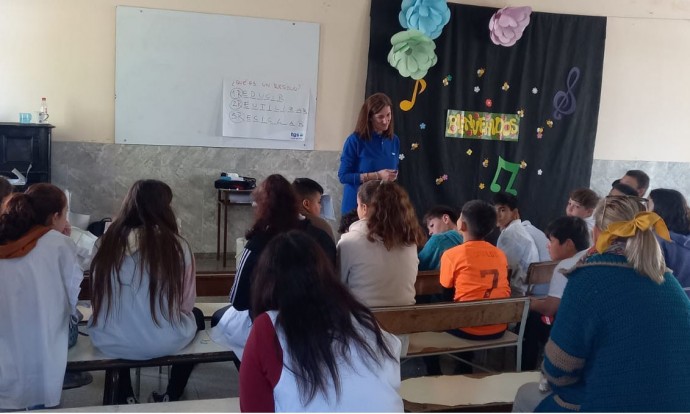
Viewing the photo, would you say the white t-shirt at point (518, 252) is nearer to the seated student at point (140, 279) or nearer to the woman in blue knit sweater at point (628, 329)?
the woman in blue knit sweater at point (628, 329)

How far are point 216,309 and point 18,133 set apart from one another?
298 centimetres

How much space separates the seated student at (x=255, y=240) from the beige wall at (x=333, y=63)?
140 inches

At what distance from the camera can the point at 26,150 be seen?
521cm

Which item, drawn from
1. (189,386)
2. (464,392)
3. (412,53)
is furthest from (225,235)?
(464,392)

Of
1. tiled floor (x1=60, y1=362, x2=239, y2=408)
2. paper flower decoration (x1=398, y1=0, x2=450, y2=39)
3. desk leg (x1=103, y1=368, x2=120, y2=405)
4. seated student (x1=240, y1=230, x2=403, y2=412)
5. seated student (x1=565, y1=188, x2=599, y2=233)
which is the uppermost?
paper flower decoration (x1=398, y1=0, x2=450, y2=39)

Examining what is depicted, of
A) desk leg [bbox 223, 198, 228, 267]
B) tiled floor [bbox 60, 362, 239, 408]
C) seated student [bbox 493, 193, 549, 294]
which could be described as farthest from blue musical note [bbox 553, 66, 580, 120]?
tiled floor [bbox 60, 362, 239, 408]

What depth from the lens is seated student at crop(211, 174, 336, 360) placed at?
96.8 inches

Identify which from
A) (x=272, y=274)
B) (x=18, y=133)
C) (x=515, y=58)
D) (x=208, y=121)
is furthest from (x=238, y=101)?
(x=272, y=274)

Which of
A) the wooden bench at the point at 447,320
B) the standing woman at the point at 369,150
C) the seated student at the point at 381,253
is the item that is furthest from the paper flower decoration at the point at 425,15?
the wooden bench at the point at 447,320

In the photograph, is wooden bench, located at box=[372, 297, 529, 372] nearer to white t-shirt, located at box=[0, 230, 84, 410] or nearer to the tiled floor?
the tiled floor

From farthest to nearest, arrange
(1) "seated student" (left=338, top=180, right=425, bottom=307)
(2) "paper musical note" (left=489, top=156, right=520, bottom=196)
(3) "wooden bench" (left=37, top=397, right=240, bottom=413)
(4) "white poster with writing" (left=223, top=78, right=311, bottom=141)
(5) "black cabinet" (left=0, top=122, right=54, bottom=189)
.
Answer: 1. (2) "paper musical note" (left=489, top=156, right=520, bottom=196)
2. (4) "white poster with writing" (left=223, top=78, right=311, bottom=141)
3. (5) "black cabinet" (left=0, top=122, right=54, bottom=189)
4. (1) "seated student" (left=338, top=180, right=425, bottom=307)
5. (3) "wooden bench" (left=37, top=397, right=240, bottom=413)

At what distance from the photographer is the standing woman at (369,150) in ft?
14.4

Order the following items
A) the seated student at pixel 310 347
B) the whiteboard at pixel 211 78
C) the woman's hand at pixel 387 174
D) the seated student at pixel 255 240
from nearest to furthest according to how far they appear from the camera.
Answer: the seated student at pixel 310 347 → the seated student at pixel 255 240 → the woman's hand at pixel 387 174 → the whiteboard at pixel 211 78

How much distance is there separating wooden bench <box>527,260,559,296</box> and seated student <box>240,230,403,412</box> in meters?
1.90
